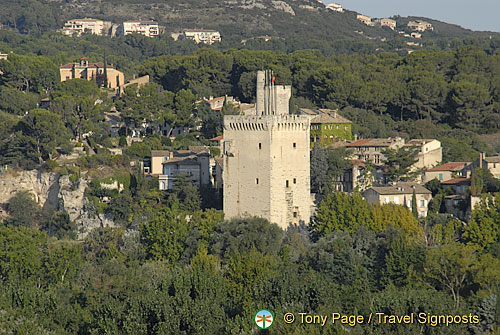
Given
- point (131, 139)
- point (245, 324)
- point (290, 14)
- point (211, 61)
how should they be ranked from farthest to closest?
point (290, 14) < point (211, 61) < point (131, 139) < point (245, 324)

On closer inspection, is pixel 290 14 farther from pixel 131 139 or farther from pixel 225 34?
pixel 131 139

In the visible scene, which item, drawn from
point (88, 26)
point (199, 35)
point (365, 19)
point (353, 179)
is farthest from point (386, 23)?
point (353, 179)

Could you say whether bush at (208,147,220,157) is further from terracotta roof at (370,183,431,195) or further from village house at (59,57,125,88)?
village house at (59,57,125,88)

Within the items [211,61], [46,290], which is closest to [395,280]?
[46,290]

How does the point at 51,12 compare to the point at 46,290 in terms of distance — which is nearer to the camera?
the point at 46,290

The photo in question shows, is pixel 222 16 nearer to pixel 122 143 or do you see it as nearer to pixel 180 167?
pixel 122 143

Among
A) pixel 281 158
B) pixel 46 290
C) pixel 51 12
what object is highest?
pixel 51 12

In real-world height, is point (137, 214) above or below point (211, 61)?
below
